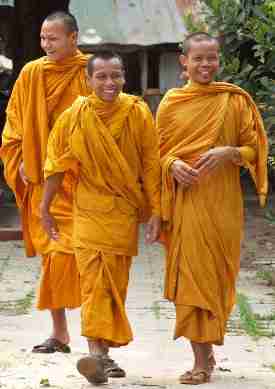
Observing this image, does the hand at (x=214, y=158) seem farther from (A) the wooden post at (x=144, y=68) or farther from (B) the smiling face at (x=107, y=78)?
(A) the wooden post at (x=144, y=68)

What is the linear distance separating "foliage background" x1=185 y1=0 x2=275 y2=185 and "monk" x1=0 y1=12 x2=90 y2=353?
2.53 meters

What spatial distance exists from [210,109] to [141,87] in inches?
579

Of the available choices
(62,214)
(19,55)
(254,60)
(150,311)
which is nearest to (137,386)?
(62,214)

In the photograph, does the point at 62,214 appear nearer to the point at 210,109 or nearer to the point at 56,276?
the point at 56,276

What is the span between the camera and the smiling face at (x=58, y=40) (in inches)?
278

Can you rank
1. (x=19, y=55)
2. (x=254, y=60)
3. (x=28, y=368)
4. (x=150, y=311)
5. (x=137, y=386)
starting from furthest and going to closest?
(x=19, y=55) → (x=254, y=60) → (x=150, y=311) → (x=28, y=368) → (x=137, y=386)

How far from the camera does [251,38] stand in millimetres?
11398

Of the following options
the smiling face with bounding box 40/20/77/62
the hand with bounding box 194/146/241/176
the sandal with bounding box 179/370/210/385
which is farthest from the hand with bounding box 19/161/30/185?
the sandal with bounding box 179/370/210/385

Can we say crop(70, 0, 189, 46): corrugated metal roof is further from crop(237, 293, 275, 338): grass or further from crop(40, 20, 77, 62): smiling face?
crop(40, 20, 77, 62): smiling face

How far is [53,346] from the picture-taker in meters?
7.15

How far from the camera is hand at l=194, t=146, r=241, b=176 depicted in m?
6.39

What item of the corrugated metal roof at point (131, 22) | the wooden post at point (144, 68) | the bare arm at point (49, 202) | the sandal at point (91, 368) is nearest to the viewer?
the sandal at point (91, 368)

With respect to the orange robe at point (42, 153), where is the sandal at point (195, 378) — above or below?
below

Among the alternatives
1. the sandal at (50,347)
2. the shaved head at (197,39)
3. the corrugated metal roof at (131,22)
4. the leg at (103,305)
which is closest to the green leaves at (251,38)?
the shaved head at (197,39)
